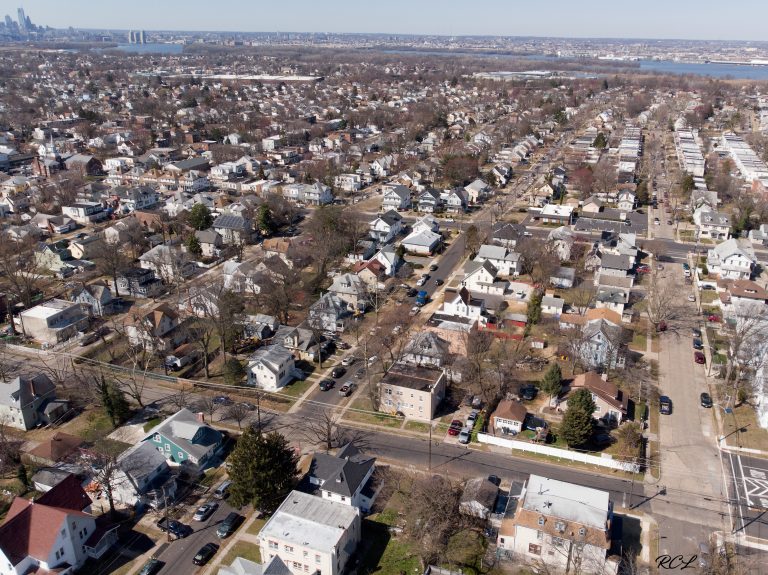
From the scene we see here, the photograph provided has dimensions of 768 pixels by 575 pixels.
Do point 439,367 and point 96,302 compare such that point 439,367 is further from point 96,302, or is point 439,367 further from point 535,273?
point 96,302

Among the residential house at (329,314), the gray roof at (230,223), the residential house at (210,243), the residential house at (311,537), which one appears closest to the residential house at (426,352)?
the residential house at (329,314)

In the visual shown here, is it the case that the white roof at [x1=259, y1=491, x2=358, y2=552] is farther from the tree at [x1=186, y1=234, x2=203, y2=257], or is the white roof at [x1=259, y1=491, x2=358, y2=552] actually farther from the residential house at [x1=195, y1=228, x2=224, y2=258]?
the residential house at [x1=195, y1=228, x2=224, y2=258]

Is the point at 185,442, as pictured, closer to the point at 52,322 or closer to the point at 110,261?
the point at 52,322

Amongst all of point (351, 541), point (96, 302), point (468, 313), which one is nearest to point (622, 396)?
point (468, 313)

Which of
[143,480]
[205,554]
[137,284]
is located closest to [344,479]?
[205,554]

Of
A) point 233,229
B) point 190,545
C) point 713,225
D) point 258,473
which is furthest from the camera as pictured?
point 713,225
